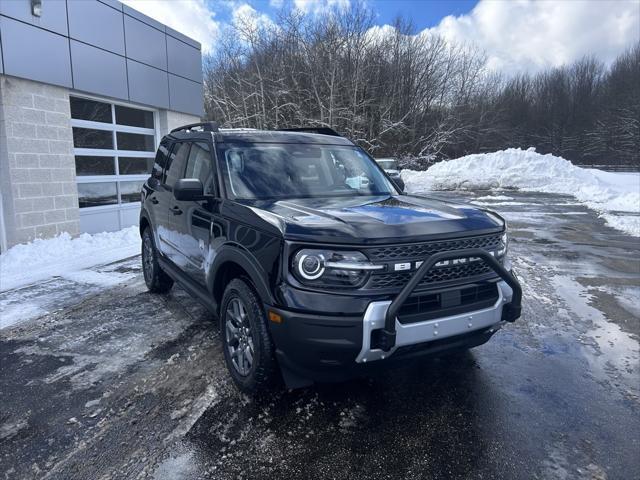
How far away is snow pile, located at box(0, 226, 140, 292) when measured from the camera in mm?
7035

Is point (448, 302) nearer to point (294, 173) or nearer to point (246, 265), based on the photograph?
point (246, 265)

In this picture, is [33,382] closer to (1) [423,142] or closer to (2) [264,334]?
(2) [264,334]

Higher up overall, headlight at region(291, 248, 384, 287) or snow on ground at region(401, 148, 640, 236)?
snow on ground at region(401, 148, 640, 236)

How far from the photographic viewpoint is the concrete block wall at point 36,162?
26.2ft

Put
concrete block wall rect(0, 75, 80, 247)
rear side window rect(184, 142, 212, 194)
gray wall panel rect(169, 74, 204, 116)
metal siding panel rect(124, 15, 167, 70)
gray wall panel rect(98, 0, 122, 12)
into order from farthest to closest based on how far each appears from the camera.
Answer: gray wall panel rect(169, 74, 204, 116), metal siding panel rect(124, 15, 167, 70), gray wall panel rect(98, 0, 122, 12), concrete block wall rect(0, 75, 80, 247), rear side window rect(184, 142, 212, 194)

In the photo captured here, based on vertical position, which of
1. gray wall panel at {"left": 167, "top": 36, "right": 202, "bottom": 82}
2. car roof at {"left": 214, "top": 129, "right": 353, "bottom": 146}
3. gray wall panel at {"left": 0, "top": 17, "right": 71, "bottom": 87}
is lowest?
car roof at {"left": 214, "top": 129, "right": 353, "bottom": 146}

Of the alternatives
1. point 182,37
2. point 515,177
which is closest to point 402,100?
point 515,177

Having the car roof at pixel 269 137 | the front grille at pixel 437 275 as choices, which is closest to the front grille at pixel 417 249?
the front grille at pixel 437 275

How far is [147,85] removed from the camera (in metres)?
11.5

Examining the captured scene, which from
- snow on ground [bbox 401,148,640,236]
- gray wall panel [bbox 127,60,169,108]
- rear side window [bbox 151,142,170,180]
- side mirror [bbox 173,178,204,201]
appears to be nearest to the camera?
side mirror [bbox 173,178,204,201]

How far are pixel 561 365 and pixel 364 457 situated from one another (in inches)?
85.8

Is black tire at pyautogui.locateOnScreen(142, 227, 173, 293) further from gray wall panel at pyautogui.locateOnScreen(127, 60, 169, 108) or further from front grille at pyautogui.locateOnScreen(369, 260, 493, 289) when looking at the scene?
gray wall panel at pyautogui.locateOnScreen(127, 60, 169, 108)

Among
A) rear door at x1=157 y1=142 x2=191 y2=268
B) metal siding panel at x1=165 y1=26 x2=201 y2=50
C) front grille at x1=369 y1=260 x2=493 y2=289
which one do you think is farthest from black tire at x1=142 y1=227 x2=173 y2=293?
metal siding panel at x1=165 y1=26 x2=201 y2=50

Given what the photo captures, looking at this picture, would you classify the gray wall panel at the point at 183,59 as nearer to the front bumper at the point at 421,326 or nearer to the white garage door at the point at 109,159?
the white garage door at the point at 109,159
